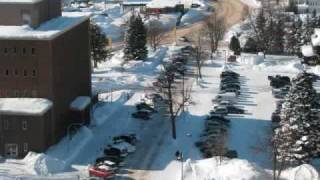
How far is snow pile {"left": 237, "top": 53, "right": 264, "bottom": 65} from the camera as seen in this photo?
8706cm

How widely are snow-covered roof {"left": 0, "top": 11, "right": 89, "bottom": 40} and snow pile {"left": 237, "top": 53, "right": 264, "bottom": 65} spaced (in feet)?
116

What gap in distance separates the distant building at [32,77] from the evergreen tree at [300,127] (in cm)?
1637

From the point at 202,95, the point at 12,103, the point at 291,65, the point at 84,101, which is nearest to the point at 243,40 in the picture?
the point at 291,65

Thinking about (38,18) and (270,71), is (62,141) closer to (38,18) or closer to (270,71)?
(38,18)

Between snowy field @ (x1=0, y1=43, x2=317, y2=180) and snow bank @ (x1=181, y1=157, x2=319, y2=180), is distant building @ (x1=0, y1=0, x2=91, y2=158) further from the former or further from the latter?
snow bank @ (x1=181, y1=157, x2=319, y2=180)

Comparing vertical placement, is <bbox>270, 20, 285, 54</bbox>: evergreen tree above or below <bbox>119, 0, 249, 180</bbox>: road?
above

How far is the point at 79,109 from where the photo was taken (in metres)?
56.2

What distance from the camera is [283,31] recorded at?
9988 cm

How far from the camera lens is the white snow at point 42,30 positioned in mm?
50719

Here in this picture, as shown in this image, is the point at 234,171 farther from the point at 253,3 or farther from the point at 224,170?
the point at 253,3

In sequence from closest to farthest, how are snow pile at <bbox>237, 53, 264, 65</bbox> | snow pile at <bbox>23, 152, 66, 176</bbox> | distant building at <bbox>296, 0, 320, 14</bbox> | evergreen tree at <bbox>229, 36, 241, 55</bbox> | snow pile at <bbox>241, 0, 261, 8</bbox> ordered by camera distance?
1. snow pile at <bbox>23, 152, 66, 176</bbox>
2. snow pile at <bbox>237, 53, 264, 65</bbox>
3. evergreen tree at <bbox>229, 36, 241, 55</bbox>
4. distant building at <bbox>296, 0, 320, 14</bbox>
5. snow pile at <bbox>241, 0, 261, 8</bbox>

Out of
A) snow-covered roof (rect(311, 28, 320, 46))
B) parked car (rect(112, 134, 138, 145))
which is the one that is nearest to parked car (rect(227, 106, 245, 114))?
parked car (rect(112, 134, 138, 145))

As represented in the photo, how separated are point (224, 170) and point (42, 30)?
56.0 feet

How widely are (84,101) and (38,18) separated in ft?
Result: 27.7
